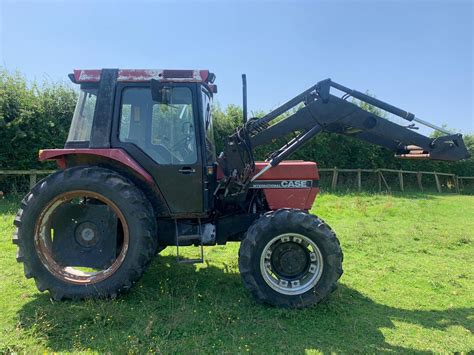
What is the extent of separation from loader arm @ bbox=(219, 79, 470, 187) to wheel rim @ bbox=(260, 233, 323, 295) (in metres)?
0.89

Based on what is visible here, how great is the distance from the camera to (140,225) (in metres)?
4.12

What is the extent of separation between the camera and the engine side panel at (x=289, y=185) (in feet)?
15.8

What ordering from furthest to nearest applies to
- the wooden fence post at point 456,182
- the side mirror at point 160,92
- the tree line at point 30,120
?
the wooden fence post at point 456,182
the tree line at point 30,120
the side mirror at point 160,92

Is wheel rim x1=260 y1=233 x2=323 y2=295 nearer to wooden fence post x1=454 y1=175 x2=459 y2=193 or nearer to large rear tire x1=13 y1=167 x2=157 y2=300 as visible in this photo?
large rear tire x1=13 y1=167 x2=157 y2=300

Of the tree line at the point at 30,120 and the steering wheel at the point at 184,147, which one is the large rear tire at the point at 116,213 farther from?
the tree line at the point at 30,120

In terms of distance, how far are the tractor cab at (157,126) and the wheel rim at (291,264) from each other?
3.23 feet

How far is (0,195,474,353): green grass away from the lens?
133 inches

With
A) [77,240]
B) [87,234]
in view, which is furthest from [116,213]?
[77,240]

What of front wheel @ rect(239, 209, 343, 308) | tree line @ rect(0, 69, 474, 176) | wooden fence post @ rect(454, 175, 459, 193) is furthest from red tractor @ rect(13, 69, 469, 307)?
wooden fence post @ rect(454, 175, 459, 193)

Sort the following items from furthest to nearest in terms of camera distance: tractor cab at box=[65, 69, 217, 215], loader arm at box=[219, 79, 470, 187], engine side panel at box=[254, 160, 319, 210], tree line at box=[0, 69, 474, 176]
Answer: tree line at box=[0, 69, 474, 176], engine side panel at box=[254, 160, 319, 210], loader arm at box=[219, 79, 470, 187], tractor cab at box=[65, 69, 217, 215]

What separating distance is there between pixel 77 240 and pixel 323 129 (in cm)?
316

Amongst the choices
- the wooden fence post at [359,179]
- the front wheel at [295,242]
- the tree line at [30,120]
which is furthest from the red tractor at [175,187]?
the wooden fence post at [359,179]

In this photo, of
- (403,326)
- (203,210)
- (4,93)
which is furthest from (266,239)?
(4,93)

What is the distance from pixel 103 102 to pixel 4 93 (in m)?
9.01
